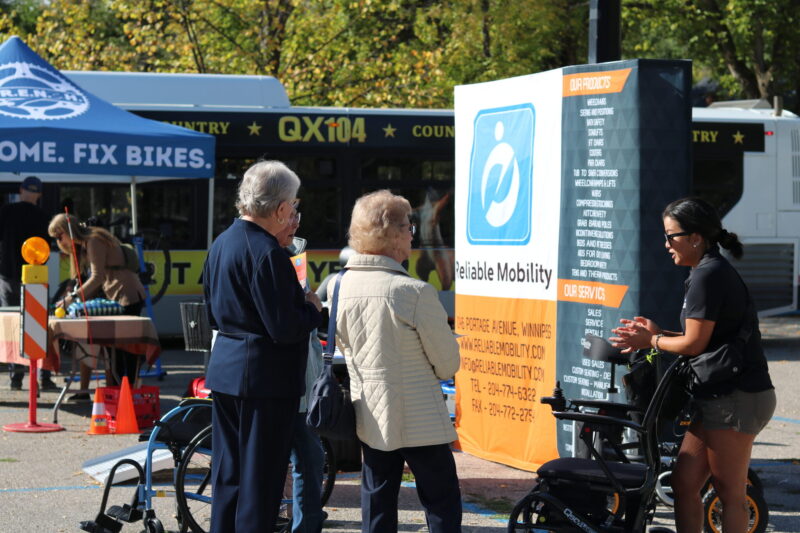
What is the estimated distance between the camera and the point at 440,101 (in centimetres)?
2266

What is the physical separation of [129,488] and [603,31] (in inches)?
→ 160

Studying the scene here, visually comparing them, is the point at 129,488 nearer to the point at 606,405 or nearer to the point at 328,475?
the point at 328,475

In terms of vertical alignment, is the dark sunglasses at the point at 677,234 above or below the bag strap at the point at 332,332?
above

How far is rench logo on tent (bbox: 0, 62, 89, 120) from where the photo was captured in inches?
435

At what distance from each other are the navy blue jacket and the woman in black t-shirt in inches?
57.8

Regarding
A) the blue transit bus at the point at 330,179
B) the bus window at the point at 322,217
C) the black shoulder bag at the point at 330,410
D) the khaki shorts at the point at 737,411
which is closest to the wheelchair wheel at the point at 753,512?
the khaki shorts at the point at 737,411

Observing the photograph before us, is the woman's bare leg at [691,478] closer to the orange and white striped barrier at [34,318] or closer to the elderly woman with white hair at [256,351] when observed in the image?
the elderly woman with white hair at [256,351]

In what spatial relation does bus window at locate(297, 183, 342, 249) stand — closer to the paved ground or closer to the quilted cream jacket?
the paved ground

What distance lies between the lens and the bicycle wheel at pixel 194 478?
6.19m

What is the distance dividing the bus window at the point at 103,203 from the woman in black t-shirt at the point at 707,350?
11.3 metres

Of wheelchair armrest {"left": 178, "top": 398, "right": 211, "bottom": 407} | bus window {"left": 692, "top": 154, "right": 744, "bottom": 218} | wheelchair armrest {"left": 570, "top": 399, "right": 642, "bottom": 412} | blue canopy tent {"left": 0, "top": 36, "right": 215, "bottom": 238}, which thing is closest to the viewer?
wheelchair armrest {"left": 570, "top": 399, "right": 642, "bottom": 412}

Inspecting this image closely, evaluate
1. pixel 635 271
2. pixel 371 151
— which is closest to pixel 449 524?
pixel 635 271

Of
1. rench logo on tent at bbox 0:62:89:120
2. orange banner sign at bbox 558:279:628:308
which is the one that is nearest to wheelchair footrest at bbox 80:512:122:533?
orange banner sign at bbox 558:279:628:308

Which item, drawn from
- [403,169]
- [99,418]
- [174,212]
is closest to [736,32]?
Result: [403,169]
